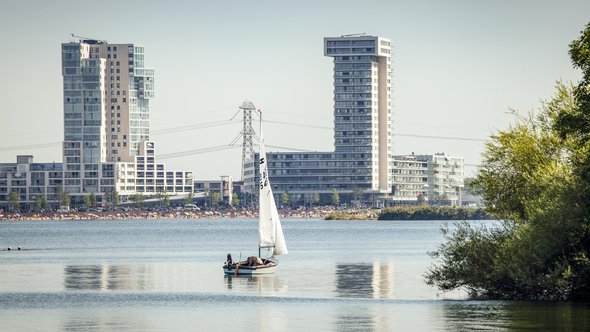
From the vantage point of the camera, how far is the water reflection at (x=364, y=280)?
89.9 m

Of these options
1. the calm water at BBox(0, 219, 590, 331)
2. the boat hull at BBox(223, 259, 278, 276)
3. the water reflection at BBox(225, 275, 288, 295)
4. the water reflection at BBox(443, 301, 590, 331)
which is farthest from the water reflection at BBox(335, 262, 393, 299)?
the water reflection at BBox(443, 301, 590, 331)

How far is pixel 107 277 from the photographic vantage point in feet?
372

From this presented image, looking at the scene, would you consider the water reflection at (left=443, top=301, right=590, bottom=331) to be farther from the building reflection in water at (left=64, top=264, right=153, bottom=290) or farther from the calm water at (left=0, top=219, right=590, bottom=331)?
the building reflection in water at (left=64, top=264, right=153, bottom=290)

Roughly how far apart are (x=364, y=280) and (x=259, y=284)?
31.3 feet

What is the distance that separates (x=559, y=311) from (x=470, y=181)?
1555 cm

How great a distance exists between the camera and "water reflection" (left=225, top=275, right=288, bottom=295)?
9506 centimetres

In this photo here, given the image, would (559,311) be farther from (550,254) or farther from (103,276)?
(103,276)

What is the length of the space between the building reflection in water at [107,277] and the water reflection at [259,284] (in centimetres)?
704

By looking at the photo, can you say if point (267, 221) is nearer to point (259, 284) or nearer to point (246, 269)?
point (246, 269)

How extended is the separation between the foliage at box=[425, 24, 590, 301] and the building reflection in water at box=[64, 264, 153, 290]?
32291 mm

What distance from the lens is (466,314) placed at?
230ft

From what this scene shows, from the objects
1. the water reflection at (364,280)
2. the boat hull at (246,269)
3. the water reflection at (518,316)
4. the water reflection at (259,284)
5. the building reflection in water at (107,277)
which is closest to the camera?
the water reflection at (518,316)

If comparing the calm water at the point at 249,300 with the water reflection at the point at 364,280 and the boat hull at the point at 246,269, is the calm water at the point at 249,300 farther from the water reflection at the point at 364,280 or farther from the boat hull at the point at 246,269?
the boat hull at the point at 246,269

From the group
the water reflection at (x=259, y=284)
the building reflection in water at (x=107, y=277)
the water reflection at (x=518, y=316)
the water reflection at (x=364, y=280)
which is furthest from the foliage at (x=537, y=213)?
the building reflection in water at (x=107, y=277)
